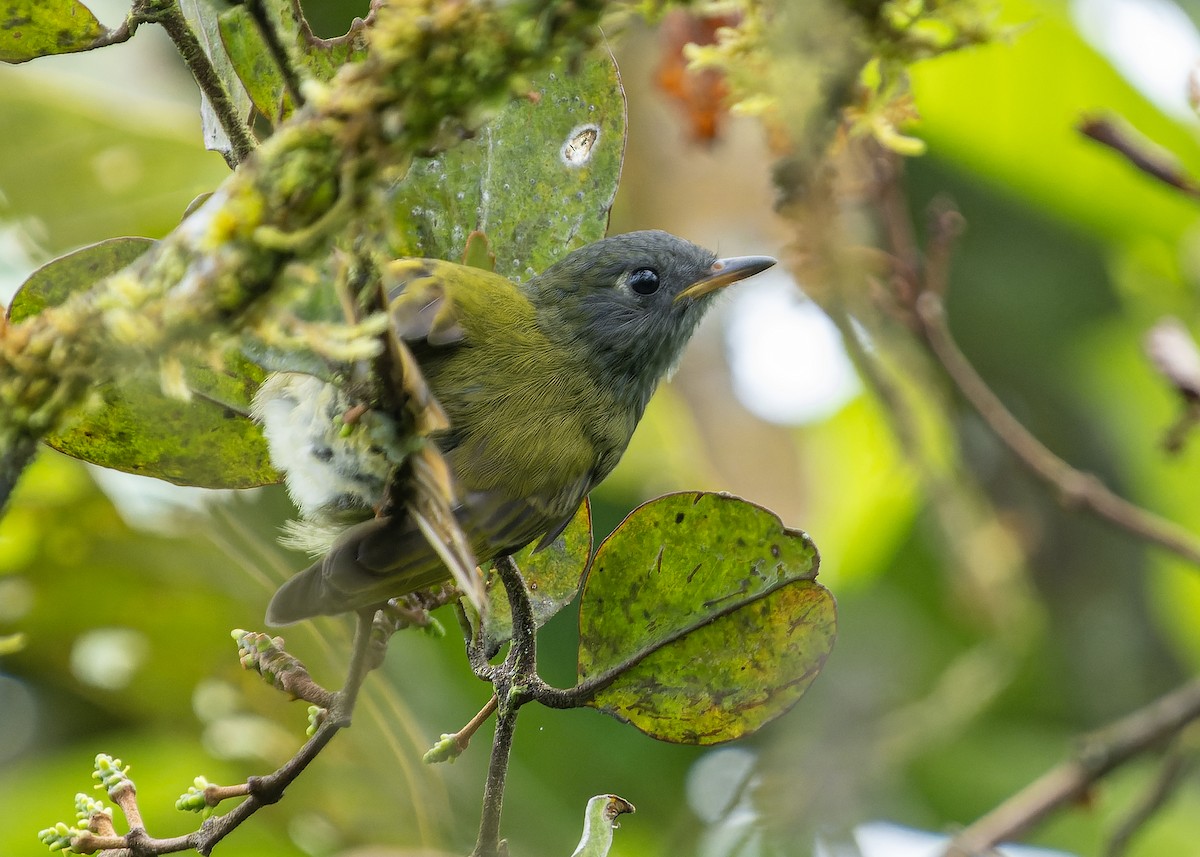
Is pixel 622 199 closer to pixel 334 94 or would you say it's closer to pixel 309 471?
pixel 309 471

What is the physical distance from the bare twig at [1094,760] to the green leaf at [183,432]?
1.76 metres

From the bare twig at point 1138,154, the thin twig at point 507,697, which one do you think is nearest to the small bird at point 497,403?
the thin twig at point 507,697

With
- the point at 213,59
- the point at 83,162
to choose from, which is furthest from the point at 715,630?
the point at 83,162

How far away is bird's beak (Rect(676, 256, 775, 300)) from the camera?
254cm

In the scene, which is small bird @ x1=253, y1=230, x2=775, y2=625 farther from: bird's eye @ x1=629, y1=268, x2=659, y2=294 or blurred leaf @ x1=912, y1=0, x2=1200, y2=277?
blurred leaf @ x1=912, y1=0, x2=1200, y2=277

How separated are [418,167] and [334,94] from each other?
2.47 feet

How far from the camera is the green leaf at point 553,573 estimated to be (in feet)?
5.33

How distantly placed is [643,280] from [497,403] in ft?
2.06

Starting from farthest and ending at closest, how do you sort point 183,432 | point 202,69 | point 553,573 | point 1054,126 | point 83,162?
point 1054,126 < point 83,162 < point 553,573 < point 183,432 < point 202,69

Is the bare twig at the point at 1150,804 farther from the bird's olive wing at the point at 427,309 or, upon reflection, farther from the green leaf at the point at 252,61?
the green leaf at the point at 252,61

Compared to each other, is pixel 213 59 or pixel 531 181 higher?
pixel 213 59

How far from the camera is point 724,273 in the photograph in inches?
102

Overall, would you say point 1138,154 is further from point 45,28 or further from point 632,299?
point 45,28

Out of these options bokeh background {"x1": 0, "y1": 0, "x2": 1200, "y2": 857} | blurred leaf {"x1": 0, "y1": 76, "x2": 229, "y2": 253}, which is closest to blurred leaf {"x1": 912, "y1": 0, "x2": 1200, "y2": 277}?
bokeh background {"x1": 0, "y1": 0, "x2": 1200, "y2": 857}
